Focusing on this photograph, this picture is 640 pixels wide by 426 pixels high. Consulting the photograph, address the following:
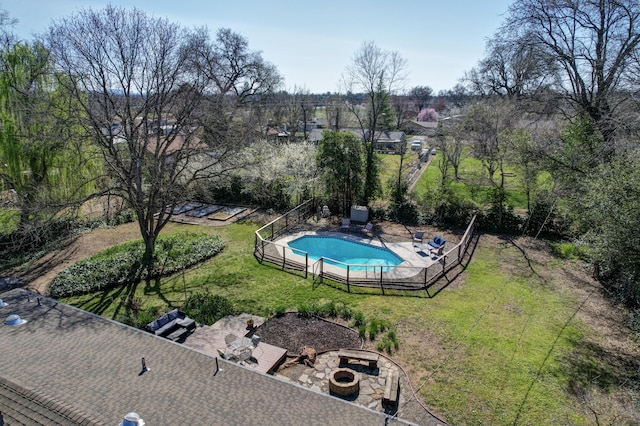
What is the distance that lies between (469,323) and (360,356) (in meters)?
4.05

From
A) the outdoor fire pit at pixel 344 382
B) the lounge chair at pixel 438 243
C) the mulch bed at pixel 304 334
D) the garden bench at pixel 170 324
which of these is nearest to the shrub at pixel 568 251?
the lounge chair at pixel 438 243

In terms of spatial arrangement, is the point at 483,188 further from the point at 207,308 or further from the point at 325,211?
the point at 207,308

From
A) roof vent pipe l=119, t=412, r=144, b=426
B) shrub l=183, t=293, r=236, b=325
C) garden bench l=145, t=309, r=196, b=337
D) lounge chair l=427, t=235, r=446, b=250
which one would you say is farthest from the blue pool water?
roof vent pipe l=119, t=412, r=144, b=426

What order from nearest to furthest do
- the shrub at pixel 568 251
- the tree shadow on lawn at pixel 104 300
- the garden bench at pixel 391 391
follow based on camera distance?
the garden bench at pixel 391 391, the tree shadow on lawn at pixel 104 300, the shrub at pixel 568 251

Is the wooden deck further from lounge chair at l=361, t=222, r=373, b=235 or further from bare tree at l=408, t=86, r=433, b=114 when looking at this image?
bare tree at l=408, t=86, r=433, b=114

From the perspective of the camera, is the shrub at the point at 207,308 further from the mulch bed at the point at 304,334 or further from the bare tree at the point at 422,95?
the bare tree at the point at 422,95

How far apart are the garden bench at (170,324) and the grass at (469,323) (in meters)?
1.90

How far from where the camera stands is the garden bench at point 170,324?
33.5ft

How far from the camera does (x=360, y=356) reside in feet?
31.0

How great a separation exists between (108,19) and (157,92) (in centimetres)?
296

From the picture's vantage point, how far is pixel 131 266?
15484mm

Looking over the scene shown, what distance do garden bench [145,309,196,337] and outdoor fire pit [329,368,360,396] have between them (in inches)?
182

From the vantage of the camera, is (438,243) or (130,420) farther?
(438,243)

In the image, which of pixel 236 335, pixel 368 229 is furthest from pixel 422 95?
pixel 236 335
